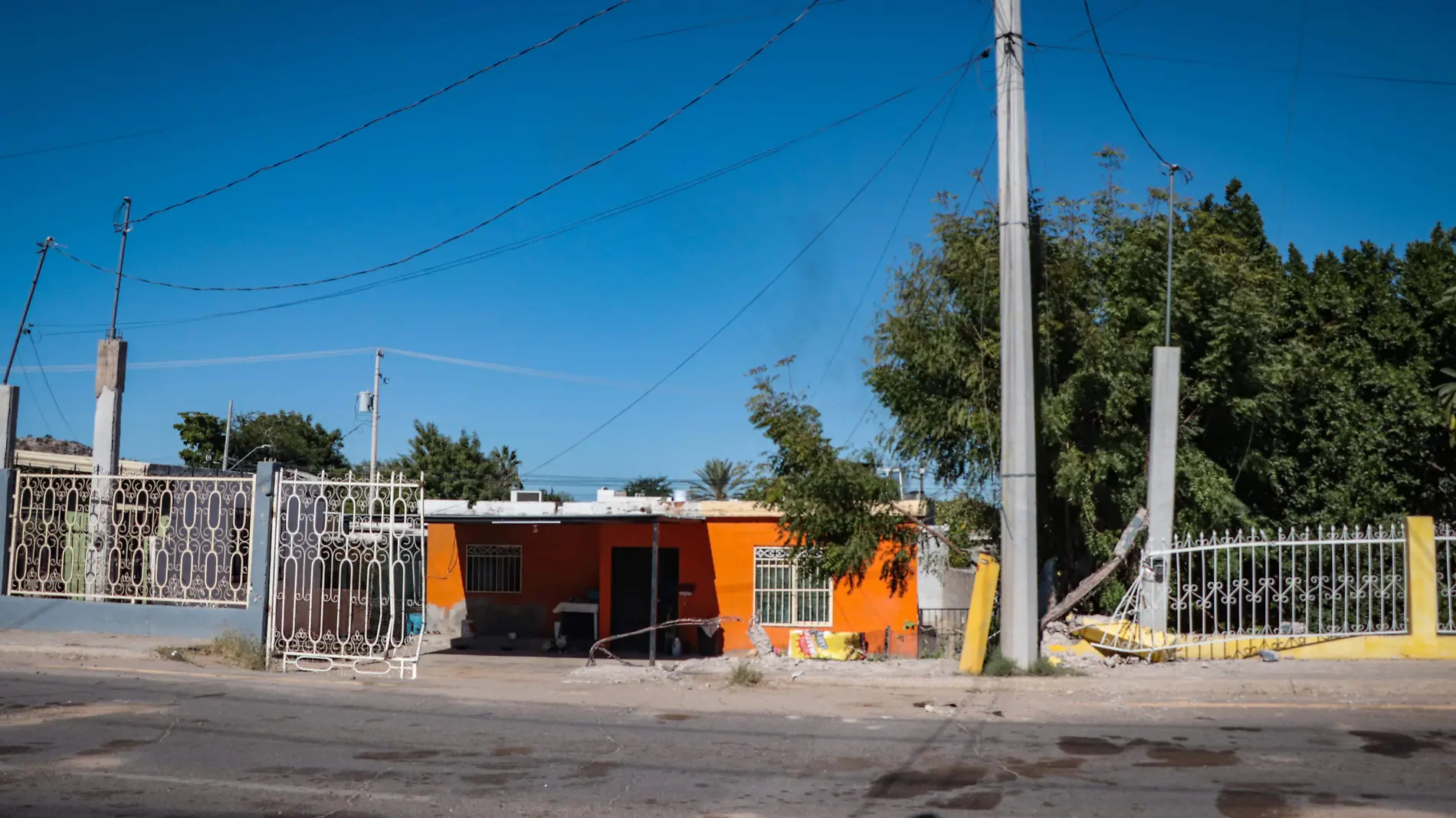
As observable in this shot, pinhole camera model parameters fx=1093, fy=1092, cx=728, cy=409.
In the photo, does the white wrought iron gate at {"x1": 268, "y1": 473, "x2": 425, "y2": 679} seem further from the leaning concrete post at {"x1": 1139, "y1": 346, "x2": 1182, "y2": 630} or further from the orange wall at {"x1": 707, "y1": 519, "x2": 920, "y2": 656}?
the orange wall at {"x1": 707, "y1": 519, "x2": 920, "y2": 656}

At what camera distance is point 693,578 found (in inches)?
891

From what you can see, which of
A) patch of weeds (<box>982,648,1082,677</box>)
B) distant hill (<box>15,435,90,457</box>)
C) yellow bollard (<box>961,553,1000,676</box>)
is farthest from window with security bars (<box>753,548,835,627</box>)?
distant hill (<box>15,435,90,457</box>)

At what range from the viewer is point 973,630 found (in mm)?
12391

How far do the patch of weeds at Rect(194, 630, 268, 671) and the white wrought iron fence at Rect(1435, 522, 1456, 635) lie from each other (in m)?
13.7

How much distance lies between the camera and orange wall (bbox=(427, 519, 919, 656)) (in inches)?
867

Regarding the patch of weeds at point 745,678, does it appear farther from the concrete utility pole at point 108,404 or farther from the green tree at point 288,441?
the green tree at point 288,441

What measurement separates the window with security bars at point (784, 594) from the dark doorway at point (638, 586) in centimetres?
186

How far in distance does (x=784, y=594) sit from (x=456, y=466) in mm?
33522

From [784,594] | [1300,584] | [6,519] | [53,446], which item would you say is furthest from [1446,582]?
[53,446]

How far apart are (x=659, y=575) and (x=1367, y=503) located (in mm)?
12989

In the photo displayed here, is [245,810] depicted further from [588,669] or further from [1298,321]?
[1298,321]

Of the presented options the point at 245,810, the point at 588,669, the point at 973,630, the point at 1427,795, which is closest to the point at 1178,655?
the point at 973,630

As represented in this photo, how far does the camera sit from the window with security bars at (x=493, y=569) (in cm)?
2427

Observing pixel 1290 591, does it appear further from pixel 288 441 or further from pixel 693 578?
pixel 288 441
